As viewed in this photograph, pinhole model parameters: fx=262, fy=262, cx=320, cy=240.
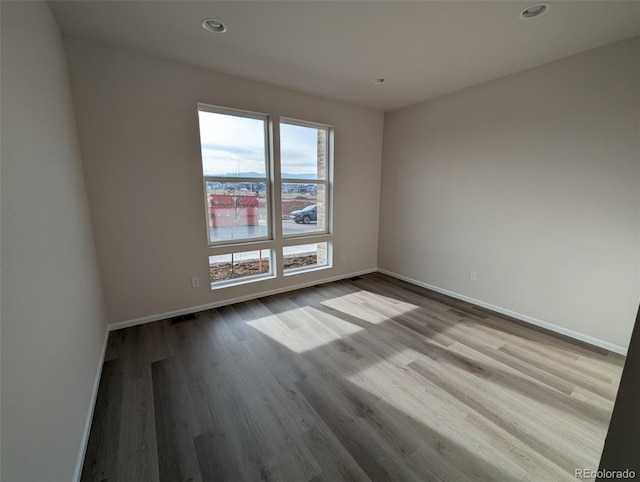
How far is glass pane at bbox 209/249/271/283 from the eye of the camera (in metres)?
3.35

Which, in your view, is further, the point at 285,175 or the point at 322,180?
Result: the point at 322,180

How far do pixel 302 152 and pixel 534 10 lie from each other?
8.51 ft

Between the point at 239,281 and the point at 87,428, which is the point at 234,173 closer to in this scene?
the point at 239,281

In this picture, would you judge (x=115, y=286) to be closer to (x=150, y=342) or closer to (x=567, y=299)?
(x=150, y=342)

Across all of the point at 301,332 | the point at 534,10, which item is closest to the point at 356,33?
the point at 534,10

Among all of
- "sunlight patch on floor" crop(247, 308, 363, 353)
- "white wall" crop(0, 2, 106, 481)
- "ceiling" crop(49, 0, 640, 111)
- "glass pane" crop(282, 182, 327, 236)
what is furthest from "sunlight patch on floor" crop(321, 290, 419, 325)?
"ceiling" crop(49, 0, 640, 111)

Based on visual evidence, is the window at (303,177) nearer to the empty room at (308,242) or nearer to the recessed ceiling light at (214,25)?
the empty room at (308,242)

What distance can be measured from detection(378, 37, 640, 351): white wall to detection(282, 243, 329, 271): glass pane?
1525 mm

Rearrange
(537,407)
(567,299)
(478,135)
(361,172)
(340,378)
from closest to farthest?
(537,407)
(340,378)
(567,299)
(478,135)
(361,172)

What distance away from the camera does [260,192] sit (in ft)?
11.2

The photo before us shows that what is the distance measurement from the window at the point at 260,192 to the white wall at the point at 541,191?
151 cm

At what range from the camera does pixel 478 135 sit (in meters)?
3.17

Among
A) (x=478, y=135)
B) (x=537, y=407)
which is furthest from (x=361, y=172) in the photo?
(x=537, y=407)

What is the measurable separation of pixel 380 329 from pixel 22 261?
262 centimetres
